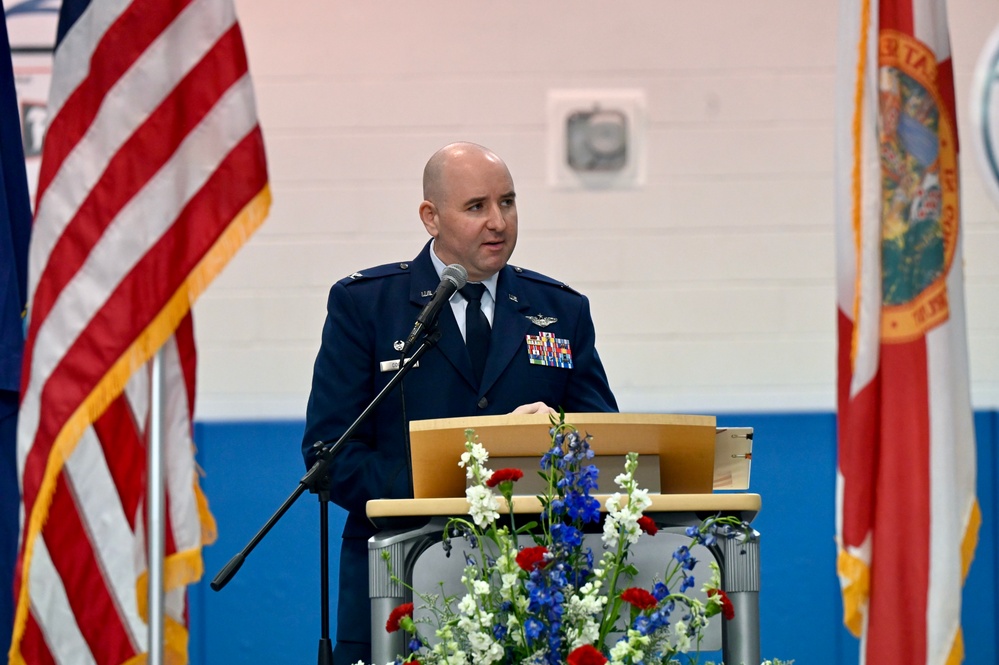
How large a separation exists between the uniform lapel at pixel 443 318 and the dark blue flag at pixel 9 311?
83cm

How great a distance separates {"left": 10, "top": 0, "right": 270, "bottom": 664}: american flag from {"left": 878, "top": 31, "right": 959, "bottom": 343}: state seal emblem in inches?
39.4

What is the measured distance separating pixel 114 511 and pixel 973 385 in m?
3.39

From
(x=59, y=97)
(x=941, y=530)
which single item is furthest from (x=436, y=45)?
(x=941, y=530)

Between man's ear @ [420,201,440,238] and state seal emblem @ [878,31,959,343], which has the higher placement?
man's ear @ [420,201,440,238]

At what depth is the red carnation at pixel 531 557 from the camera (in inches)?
75.2

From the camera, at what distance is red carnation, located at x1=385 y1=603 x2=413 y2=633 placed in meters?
1.98

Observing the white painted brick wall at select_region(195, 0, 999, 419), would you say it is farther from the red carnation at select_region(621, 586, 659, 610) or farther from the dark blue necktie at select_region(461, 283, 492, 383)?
the red carnation at select_region(621, 586, 659, 610)

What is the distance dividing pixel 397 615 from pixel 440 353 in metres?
0.98

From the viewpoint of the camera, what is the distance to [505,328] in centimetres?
295

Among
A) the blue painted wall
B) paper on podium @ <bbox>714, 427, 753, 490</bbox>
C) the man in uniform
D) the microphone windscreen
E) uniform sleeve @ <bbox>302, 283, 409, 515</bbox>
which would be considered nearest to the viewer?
paper on podium @ <bbox>714, 427, 753, 490</bbox>

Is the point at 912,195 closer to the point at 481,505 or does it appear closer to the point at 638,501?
the point at 638,501

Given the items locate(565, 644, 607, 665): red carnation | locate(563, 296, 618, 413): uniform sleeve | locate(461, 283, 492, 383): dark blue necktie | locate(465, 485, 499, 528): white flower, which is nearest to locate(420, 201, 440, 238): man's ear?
locate(461, 283, 492, 383): dark blue necktie

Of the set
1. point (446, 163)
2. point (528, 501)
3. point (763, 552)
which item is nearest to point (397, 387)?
point (446, 163)

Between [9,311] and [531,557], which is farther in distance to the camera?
[9,311]
